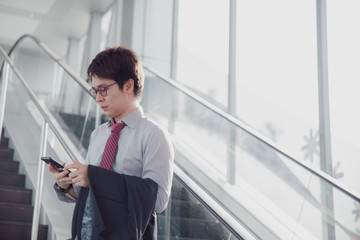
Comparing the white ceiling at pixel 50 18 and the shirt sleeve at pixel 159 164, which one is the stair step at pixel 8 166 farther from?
the white ceiling at pixel 50 18

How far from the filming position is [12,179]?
4.26 metres

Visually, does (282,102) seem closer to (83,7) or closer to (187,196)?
(187,196)

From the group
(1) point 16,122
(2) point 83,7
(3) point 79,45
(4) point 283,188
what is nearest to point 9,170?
(1) point 16,122

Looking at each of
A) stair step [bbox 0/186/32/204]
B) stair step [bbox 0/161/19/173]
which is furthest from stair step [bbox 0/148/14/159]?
stair step [bbox 0/186/32/204]

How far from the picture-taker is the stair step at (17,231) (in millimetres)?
3318

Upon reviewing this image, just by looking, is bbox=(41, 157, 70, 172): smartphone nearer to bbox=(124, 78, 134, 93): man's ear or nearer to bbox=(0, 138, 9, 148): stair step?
bbox=(124, 78, 134, 93): man's ear

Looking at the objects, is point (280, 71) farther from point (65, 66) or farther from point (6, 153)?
point (6, 153)

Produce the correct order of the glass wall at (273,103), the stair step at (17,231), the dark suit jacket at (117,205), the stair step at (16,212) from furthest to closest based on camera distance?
the stair step at (16,212) < the stair step at (17,231) < the glass wall at (273,103) < the dark suit jacket at (117,205)

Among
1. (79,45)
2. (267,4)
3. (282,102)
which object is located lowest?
(282,102)

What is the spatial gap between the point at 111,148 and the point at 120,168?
0.09 meters

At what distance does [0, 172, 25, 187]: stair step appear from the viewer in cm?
424

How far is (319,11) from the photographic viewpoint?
4.03 meters

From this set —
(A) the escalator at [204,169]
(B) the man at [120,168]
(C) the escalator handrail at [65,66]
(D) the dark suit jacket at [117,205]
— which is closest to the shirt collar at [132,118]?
(B) the man at [120,168]

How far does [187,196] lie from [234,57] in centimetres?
341
